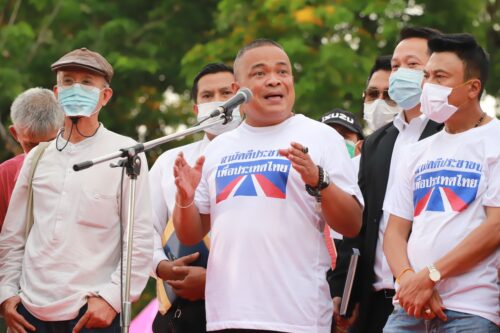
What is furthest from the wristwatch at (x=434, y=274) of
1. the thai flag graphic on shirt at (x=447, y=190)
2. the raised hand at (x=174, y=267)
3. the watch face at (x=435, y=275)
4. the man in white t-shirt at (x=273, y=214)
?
the raised hand at (x=174, y=267)

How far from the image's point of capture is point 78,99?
7758 mm

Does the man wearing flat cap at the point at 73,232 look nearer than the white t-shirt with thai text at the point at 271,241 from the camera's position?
No

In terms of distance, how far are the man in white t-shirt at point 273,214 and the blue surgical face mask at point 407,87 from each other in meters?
0.91

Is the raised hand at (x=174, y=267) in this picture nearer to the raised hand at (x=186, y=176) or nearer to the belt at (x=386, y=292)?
the raised hand at (x=186, y=176)

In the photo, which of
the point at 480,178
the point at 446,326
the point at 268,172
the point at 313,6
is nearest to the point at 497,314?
the point at 446,326

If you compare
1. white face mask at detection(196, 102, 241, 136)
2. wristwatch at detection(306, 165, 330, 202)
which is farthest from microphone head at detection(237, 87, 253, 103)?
white face mask at detection(196, 102, 241, 136)

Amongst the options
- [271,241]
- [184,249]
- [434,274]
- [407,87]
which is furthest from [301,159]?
[184,249]

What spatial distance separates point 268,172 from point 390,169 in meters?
1.11

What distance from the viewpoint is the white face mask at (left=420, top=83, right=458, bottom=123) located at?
22.3 feet

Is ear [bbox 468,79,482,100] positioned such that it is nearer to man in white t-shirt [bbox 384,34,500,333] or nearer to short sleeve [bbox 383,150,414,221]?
man in white t-shirt [bbox 384,34,500,333]

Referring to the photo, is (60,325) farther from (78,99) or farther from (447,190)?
(447,190)

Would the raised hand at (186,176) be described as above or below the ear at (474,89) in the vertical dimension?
below

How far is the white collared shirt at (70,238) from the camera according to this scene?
744cm

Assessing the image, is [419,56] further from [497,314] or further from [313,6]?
[313,6]
